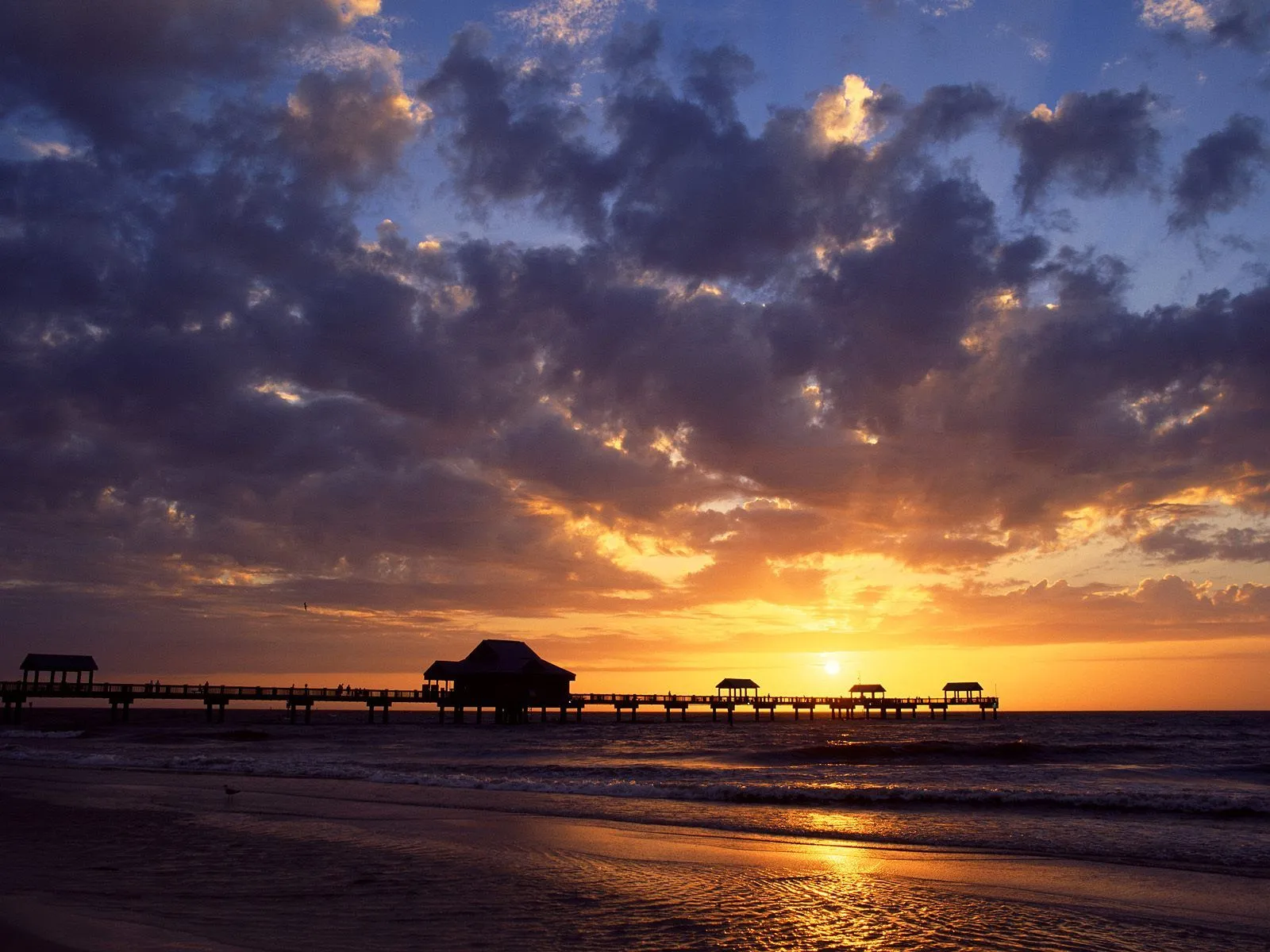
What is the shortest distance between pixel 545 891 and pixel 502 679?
207ft

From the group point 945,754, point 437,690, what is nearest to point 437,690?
point 437,690

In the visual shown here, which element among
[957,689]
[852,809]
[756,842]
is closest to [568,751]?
[852,809]

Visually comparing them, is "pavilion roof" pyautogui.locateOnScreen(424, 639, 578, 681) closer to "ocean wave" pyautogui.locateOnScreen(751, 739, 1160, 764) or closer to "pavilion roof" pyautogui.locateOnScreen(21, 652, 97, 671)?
"pavilion roof" pyautogui.locateOnScreen(21, 652, 97, 671)

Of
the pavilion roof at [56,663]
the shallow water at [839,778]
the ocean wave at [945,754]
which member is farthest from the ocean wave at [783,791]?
the pavilion roof at [56,663]

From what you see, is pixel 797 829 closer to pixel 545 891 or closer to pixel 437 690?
pixel 545 891

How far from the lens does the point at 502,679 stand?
7150cm

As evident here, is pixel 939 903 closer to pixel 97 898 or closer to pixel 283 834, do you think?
pixel 97 898

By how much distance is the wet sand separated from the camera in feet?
26.0

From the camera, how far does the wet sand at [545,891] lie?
7930 millimetres

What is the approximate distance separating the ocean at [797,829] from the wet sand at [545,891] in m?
0.06

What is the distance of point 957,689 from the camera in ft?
351

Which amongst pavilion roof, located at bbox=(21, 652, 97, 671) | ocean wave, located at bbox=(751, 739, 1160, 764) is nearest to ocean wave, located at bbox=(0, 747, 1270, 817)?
ocean wave, located at bbox=(751, 739, 1160, 764)

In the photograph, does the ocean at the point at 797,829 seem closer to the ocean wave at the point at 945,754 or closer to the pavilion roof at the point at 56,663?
the ocean wave at the point at 945,754

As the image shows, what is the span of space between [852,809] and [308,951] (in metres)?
14.4
